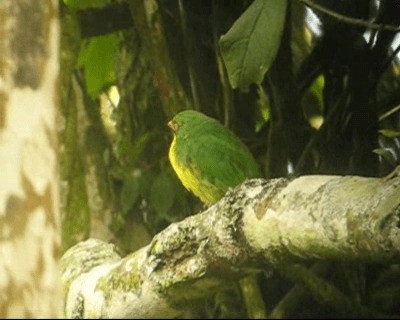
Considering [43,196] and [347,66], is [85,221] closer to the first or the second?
[347,66]

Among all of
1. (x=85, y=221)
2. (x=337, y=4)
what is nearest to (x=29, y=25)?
(x=337, y=4)

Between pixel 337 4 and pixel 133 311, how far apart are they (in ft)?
1.31

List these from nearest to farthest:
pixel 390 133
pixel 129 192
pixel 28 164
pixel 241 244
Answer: pixel 28 164, pixel 241 244, pixel 390 133, pixel 129 192

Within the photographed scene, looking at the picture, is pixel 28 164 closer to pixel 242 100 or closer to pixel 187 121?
pixel 187 121

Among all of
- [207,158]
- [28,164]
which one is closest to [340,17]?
[207,158]

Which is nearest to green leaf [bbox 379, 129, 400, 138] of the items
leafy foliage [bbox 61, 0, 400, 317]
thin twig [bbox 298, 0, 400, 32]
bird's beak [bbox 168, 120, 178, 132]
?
leafy foliage [bbox 61, 0, 400, 317]

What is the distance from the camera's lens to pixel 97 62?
140 centimetres

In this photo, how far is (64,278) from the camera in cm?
116

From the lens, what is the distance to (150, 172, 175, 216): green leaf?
50.1 inches

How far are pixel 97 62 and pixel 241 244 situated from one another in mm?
552

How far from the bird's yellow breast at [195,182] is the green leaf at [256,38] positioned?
12cm

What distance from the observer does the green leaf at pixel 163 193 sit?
1273mm

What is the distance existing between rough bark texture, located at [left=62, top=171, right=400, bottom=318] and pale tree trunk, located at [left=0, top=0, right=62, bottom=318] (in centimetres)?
24

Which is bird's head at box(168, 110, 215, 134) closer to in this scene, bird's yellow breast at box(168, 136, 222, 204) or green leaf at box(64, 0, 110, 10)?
bird's yellow breast at box(168, 136, 222, 204)
